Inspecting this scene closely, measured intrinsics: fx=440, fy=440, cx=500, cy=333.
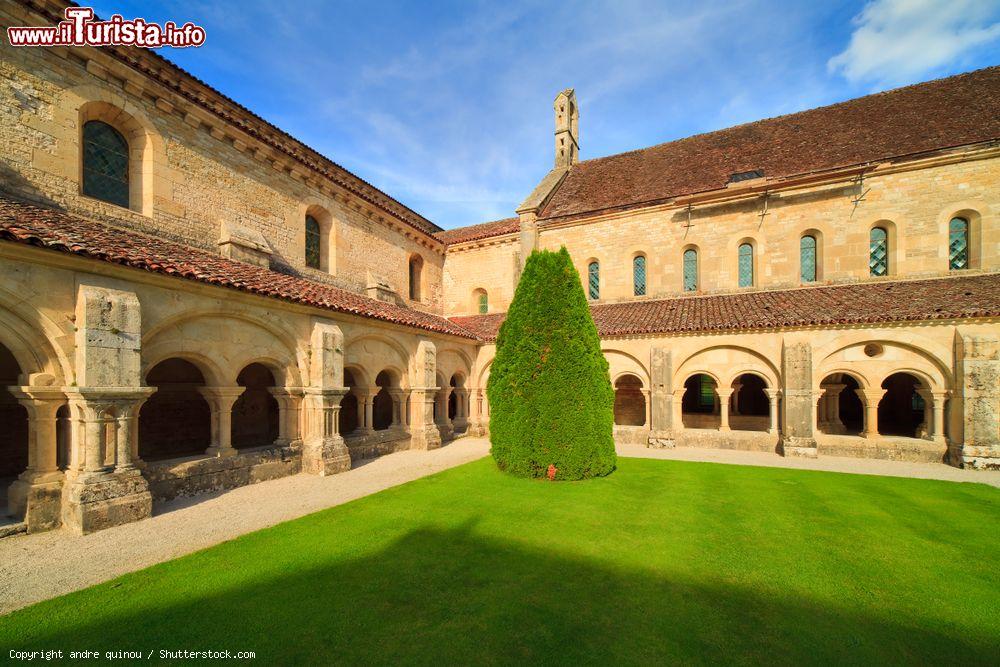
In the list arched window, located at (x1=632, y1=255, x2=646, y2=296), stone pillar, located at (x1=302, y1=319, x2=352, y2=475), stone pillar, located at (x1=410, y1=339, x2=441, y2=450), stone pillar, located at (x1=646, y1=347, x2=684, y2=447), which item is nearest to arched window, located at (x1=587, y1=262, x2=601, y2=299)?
arched window, located at (x1=632, y1=255, x2=646, y2=296)

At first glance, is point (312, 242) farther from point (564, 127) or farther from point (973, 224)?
point (973, 224)

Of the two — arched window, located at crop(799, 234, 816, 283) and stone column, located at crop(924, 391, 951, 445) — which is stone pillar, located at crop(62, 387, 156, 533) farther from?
arched window, located at crop(799, 234, 816, 283)

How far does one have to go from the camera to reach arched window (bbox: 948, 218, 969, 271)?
14.0 metres

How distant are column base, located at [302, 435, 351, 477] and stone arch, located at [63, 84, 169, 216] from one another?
6.30 meters

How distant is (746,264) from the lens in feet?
54.3

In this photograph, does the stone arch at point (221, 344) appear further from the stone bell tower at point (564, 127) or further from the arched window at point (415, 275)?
the stone bell tower at point (564, 127)

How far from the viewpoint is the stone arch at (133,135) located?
879 centimetres

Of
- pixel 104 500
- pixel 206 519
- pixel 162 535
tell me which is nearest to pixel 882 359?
Result: pixel 206 519

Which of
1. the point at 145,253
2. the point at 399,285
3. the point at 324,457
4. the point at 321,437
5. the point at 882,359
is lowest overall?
the point at 324,457

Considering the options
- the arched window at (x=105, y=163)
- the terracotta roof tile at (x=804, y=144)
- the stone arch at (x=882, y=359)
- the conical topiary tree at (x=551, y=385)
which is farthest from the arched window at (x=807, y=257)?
the arched window at (x=105, y=163)

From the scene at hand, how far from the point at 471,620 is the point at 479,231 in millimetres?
19170

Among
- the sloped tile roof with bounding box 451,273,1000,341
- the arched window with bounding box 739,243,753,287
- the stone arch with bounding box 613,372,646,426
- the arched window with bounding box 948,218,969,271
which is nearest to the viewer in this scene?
the sloped tile roof with bounding box 451,273,1000,341

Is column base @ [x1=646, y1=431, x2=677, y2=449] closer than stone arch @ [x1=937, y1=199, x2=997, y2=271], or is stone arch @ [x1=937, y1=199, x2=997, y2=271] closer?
stone arch @ [x1=937, y1=199, x2=997, y2=271]

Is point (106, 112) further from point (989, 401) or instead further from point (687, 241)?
point (989, 401)
